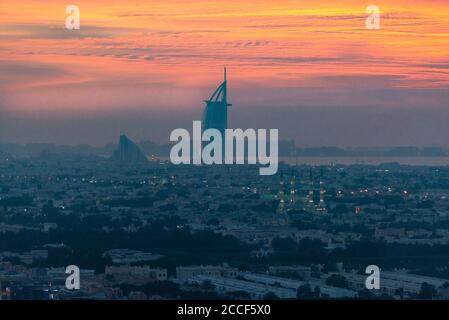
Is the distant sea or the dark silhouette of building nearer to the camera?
the distant sea

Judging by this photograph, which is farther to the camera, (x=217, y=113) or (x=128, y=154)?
(x=128, y=154)

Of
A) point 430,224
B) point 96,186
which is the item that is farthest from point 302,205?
point 96,186

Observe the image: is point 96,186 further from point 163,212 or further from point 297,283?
point 297,283

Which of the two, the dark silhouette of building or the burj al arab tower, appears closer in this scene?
the burj al arab tower
